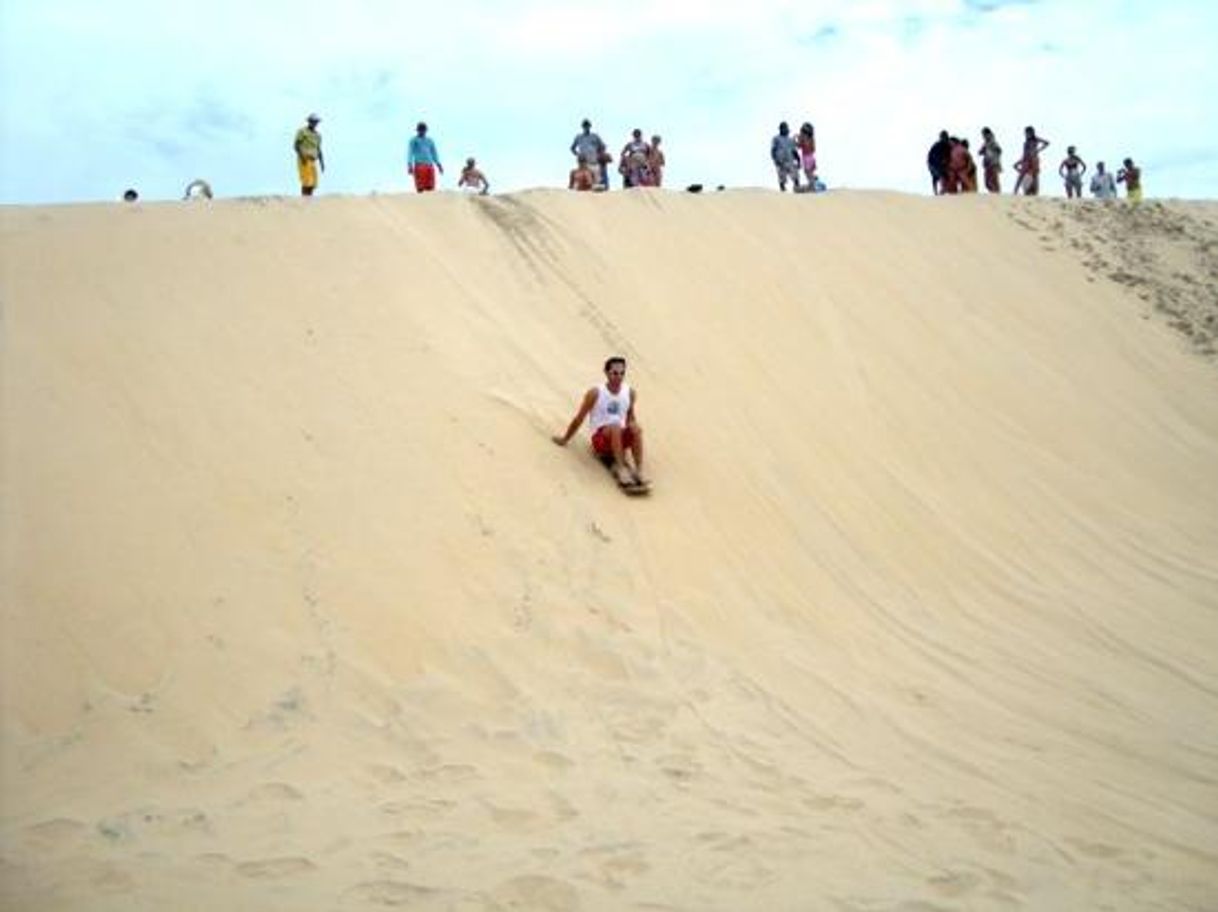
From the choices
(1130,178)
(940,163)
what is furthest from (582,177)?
(1130,178)

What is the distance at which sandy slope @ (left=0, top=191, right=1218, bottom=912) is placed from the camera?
3617 mm

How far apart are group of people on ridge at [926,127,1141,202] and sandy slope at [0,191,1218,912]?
4.14 m

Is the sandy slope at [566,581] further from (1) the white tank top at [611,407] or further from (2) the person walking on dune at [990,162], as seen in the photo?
(2) the person walking on dune at [990,162]

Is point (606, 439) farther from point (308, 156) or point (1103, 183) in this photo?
point (1103, 183)

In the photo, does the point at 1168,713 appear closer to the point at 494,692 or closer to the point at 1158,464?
the point at 494,692

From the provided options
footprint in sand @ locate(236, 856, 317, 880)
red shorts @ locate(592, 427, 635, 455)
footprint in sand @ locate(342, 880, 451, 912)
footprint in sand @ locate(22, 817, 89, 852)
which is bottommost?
footprint in sand @ locate(342, 880, 451, 912)

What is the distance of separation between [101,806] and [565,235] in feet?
23.1

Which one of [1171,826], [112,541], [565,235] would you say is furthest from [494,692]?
[565,235]

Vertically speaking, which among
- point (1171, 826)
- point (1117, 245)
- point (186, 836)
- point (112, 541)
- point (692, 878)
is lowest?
point (1171, 826)

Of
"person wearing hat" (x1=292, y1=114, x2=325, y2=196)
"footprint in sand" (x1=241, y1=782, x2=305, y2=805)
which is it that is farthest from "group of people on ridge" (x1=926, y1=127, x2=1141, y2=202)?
"footprint in sand" (x1=241, y1=782, x2=305, y2=805)

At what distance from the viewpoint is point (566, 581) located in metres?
5.58

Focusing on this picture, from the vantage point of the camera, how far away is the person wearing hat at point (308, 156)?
36.2 ft

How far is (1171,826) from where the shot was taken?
3.89 meters

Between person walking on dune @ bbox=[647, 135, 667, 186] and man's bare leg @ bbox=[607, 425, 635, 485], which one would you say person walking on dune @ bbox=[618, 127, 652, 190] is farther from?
man's bare leg @ bbox=[607, 425, 635, 485]
